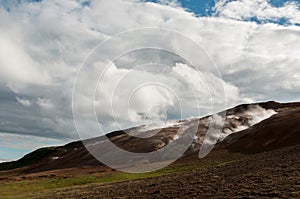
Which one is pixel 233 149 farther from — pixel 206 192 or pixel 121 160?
pixel 206 192

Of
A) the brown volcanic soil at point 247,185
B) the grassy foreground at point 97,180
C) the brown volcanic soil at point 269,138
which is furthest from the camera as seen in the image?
the brown volcanic soil at point 269,138

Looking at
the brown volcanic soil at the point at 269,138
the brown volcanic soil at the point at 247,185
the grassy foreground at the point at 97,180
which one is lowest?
the brown volcanic soil at the point at 247,185

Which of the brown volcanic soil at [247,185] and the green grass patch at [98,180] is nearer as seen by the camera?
the brown volcanic soil at [247,185]

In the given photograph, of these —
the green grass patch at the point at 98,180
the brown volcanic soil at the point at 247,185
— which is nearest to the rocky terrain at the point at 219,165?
the brown volcanic soil at the point at 247,185

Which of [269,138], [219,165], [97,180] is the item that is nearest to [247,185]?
[219,165]

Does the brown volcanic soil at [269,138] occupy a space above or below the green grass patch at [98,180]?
above

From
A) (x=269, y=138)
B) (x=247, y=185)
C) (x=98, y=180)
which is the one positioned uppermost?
(x=269, y=138)

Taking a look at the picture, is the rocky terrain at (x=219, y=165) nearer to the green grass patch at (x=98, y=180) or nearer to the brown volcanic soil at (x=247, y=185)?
the brown volcanic soil at (x=247, y=185)

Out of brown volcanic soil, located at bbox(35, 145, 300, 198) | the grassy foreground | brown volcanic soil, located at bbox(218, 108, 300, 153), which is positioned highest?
brown volcanic soil, located at bbox(218, 108, 300, 153)

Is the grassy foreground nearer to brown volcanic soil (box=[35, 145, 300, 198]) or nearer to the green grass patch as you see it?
the green grass patch

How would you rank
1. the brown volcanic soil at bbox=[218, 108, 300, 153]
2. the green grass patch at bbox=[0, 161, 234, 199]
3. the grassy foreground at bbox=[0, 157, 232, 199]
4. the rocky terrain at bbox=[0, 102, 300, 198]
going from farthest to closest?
the brown volcanic soil at bbox=[218, 108, 300, 153]
the green grass patch at bbox=[0, 161, 234, 199]
the grassy foreground at bbox=[0, 157, 232, 199]
the rocky terrain at bbox=[0, 102, 300, 198]

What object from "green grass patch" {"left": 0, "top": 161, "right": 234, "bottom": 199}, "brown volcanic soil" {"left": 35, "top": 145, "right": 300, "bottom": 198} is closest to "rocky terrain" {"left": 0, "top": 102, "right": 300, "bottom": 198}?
"brown volcanic soil" {"left": 35, "top": 145, "right": 300, "bottom": 198}

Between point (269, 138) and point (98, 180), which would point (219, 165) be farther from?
point (269, 138)

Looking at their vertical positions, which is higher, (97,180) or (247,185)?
A: (97,180)
